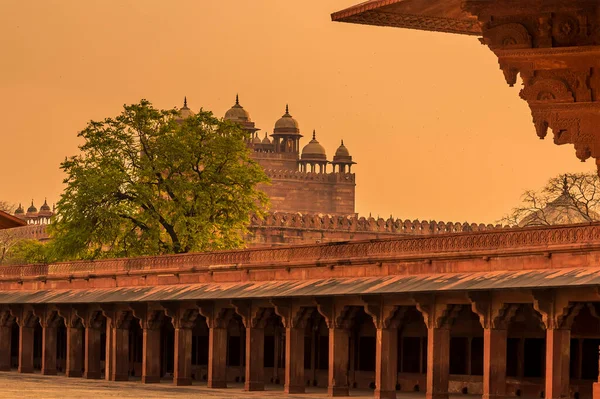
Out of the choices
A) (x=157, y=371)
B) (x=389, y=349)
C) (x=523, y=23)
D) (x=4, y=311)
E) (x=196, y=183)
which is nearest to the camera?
(x=523, y=23)

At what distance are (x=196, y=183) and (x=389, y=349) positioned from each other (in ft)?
86.1

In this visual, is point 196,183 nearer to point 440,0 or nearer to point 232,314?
point 232,314

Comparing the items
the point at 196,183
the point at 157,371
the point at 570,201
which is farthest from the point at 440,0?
the point at 570,201

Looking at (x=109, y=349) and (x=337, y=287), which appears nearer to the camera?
(x=337, y=287)

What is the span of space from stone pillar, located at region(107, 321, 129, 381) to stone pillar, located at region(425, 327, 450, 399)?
1315 cm

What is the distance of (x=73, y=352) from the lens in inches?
1679

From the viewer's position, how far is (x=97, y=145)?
56.6 metres

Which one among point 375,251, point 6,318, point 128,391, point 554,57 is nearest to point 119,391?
point 128,391

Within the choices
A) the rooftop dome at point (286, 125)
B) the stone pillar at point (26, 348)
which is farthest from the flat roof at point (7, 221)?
the rooftop dome at point (286, 125)

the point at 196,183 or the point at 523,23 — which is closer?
the point at 523,23

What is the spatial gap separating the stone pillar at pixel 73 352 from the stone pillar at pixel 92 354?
37.5 inches

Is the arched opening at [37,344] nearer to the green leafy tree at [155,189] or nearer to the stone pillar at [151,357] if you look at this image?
the green leafy tree at [155,189]

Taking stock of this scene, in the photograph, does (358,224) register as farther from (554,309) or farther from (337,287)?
(554,309)

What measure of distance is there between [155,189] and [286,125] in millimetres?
88728
